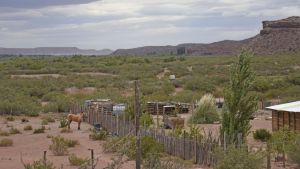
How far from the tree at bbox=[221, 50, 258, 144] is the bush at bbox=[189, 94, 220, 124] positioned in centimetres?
1292

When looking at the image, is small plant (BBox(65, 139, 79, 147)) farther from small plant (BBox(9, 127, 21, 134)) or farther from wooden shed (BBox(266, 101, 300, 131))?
wooden shed (BBox(266, 101, 300, 131))

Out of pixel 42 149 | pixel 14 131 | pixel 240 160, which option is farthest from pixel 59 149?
pixel 240 160

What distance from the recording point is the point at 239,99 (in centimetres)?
2078

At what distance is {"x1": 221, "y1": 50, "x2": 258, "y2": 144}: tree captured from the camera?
68.2 ft

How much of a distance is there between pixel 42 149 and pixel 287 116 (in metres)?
11.5

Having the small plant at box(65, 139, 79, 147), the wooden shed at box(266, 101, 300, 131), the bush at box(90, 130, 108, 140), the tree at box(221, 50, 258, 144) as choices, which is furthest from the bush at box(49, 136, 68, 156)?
the wooden shed at box(266, 101, 300, 131)

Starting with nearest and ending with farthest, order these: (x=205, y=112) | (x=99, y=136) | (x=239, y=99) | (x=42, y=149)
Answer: (x=239, y=99)
(x=42, y=149)
(x=99, y=136)
(x=205, y=112)

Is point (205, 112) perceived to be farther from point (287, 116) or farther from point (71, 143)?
point (71, 143)

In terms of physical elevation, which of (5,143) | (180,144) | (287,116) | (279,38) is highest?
(279,38)

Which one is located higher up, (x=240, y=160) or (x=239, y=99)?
(x=239, y=99)

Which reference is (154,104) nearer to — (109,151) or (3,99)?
(3,99)

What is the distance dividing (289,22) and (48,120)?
5442 inches

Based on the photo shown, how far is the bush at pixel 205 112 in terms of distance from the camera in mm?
34344

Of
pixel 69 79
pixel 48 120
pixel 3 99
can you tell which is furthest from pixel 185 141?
pixel 69 79
